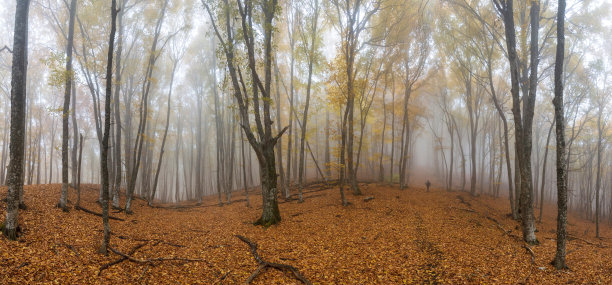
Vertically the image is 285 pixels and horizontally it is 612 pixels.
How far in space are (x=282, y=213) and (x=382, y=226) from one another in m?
4.56

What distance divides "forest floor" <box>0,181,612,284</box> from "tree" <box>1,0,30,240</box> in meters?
0.59

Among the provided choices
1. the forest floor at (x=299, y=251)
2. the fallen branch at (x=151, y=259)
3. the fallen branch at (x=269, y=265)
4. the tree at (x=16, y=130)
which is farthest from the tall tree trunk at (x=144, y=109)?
the fallen branch at (x=269, y=265)

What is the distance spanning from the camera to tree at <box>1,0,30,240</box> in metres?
5.83

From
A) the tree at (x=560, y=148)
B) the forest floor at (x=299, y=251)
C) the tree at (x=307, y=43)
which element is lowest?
the forest floor at (x=299, y=251)

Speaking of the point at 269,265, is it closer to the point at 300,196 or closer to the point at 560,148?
the point at 560,148

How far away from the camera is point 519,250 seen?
731 centimetres

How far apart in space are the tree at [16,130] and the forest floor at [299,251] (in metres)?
0.59

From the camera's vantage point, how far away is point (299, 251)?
23.2 ft

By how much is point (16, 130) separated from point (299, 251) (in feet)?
24.7

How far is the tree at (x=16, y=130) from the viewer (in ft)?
19.1

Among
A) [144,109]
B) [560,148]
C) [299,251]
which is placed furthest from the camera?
[144,109]

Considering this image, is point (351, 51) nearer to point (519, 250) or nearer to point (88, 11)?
point (519, 250)

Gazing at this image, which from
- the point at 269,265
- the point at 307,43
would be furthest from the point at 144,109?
the point at 269,265

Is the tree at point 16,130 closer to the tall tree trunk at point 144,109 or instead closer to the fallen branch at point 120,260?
the fallen branch at point 120,260
